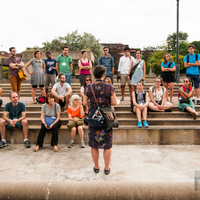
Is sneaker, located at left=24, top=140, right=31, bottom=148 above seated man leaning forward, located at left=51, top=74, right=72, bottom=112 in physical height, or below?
below

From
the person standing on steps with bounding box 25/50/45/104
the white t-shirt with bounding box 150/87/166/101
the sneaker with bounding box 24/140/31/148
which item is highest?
the person standing on steps with bounding box 25/50/45/104

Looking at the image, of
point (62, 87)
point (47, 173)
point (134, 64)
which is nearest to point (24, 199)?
point (47, 173)

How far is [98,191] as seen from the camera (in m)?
2.39

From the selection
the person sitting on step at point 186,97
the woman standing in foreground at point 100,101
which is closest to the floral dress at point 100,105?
the woman standing in foreground at point 100,101

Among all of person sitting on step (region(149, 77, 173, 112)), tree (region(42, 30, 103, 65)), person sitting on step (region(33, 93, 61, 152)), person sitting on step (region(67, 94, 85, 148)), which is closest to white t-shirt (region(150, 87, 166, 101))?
person sitting on step (region(149, 77, 173, 112))

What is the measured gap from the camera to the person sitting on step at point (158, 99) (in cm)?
602

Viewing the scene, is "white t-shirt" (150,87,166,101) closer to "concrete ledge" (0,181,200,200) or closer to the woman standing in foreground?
the woman standing in foreground

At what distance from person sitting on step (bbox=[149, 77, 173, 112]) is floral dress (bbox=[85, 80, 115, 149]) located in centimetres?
306

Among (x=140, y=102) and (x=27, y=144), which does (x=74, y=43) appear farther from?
(x=27, y=144)

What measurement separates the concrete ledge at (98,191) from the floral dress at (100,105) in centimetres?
91

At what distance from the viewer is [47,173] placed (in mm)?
3578

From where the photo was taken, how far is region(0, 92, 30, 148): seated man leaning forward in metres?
5.13

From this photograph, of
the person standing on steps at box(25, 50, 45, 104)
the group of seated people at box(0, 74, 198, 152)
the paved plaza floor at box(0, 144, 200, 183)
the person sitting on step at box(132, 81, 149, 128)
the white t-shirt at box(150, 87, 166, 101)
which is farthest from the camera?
the person standing on steps at box(25, 50, 45, 104)

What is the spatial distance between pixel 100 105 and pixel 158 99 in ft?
10.9
